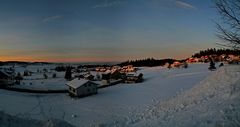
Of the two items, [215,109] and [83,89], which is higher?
[215,109]

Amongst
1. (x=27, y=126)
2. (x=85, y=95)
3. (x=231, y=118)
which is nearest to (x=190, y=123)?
(x=231, y=118)

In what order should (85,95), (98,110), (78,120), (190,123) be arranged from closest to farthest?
(190,123) → (78,120) → (98,110) → (85,95)

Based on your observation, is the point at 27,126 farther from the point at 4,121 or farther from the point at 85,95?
the point at 85,95

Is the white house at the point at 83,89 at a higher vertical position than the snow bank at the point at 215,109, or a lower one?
lower

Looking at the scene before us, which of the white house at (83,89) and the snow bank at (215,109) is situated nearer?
the snow bank at (215,109)

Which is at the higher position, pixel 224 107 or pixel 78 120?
pixel 224 107

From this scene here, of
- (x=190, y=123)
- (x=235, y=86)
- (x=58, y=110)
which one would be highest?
(x=235, y=86)

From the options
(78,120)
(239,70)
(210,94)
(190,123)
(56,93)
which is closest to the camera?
(190,123)

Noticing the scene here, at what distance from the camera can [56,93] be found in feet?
186

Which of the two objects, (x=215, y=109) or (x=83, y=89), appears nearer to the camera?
(x=215, y=109)

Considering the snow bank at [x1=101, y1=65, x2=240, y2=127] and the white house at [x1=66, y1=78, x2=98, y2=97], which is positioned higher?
the snow bank at [x1=101, y1=65, x2=240, y2=127]

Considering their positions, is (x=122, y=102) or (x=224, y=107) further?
(x=122, y=102)

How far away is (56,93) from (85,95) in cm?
891

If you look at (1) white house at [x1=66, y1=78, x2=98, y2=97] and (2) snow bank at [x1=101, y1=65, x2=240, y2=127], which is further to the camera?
(1) white house at [x1=66, y1=78, x2=98, y2=97]
